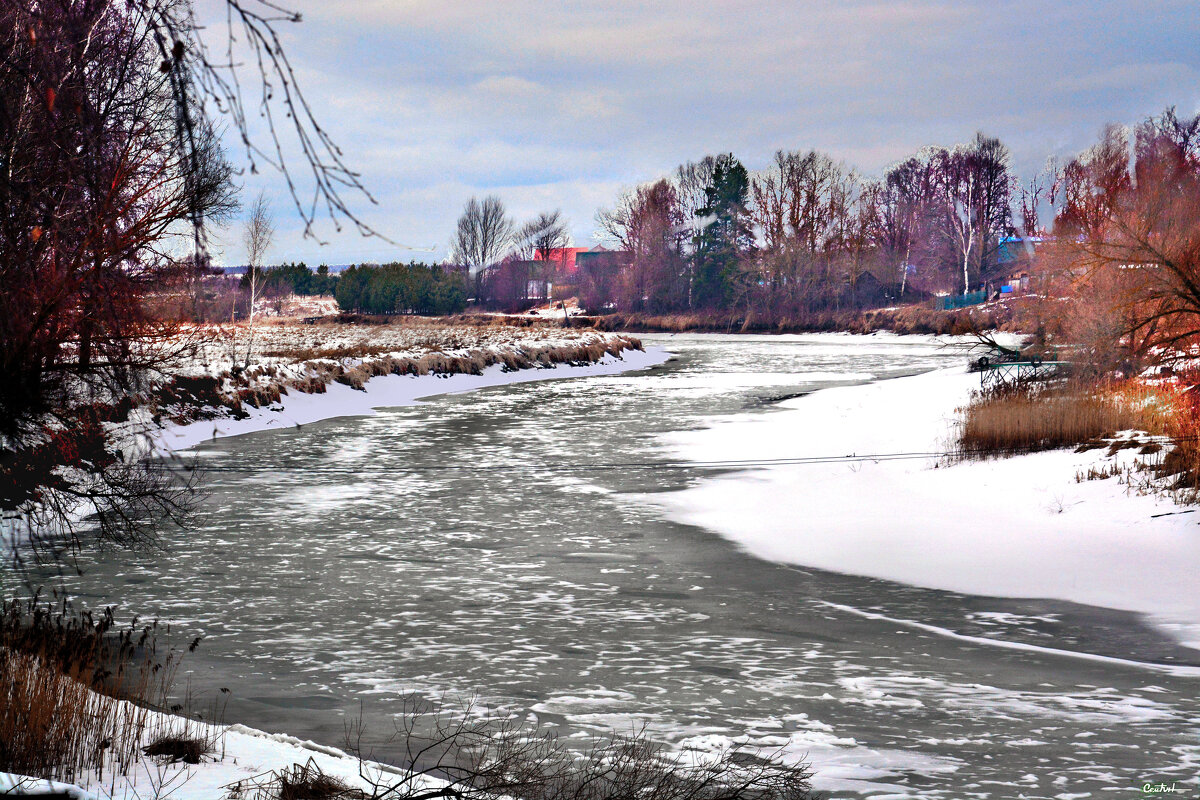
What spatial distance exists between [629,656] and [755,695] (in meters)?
1.17

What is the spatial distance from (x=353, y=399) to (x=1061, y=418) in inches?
709

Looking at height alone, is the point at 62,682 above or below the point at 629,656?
above

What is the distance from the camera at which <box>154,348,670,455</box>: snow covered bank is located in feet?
73.4

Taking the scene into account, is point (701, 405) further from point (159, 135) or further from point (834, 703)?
point (834, 703)

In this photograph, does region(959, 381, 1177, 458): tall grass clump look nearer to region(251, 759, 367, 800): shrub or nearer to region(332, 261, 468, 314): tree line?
region(251, 759, 367, 800): shrub

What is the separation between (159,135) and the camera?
9.99m

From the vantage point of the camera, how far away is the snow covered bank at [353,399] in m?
22.4

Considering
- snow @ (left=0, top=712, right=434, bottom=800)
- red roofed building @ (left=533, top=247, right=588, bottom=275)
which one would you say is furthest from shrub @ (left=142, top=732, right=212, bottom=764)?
red roofed building @ (left=533, top=247, right=588, bottom=275)

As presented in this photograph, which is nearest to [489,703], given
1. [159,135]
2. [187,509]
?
[159,135]

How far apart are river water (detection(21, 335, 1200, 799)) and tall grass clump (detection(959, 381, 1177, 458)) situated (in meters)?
5.02

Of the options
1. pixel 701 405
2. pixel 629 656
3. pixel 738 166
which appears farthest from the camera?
pixel 738 166

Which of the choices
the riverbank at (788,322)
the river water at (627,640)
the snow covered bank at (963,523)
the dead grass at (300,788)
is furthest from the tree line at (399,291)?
the dead grass at (300,788)

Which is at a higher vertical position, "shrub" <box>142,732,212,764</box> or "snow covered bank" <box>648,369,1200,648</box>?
"shrub" <box>142,732,212,764</box>

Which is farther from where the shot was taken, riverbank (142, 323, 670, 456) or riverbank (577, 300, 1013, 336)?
riverbank (577, 300, 1013, 336)
